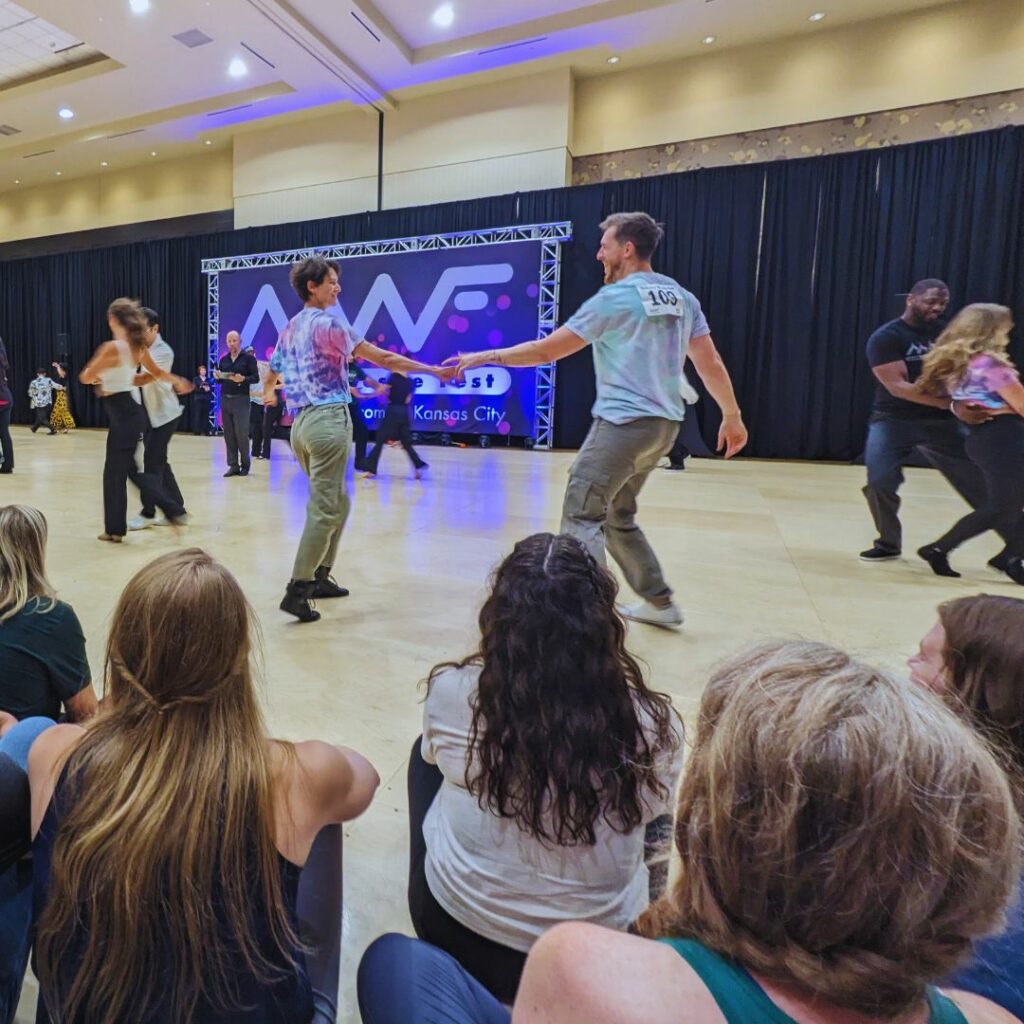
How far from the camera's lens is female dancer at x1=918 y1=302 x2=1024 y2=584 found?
3.13m

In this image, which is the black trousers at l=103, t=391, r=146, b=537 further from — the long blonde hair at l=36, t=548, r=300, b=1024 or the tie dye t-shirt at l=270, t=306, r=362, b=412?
the long blonde hair at l=36, t=548, r=300, b=1024

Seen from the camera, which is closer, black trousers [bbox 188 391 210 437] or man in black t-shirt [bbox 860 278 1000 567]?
man in black t-shirt [bbox 860 278 1000 567]

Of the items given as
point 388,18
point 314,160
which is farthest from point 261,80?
point 388,18

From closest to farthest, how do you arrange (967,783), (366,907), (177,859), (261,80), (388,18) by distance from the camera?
(967,783) < (177,859) < (366,907) < (388,18) < (261,80)

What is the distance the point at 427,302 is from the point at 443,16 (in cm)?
407

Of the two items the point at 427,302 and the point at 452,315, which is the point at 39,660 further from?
the point at 427,302

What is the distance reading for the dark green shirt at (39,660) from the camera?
4.25ft

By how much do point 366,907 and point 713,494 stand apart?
536 centimetres

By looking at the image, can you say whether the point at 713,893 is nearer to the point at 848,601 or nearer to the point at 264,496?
the point at 848,601

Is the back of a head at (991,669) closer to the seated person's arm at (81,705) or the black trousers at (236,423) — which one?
the seated person's arm at (81,705)

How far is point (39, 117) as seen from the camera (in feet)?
41.8

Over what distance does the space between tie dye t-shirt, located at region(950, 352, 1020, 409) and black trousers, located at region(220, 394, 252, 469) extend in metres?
6.14

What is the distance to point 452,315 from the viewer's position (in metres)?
11.6

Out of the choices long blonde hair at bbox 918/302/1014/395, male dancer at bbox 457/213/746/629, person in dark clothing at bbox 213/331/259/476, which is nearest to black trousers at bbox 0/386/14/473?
person in dark clothing at bbox 213/331/259/476
